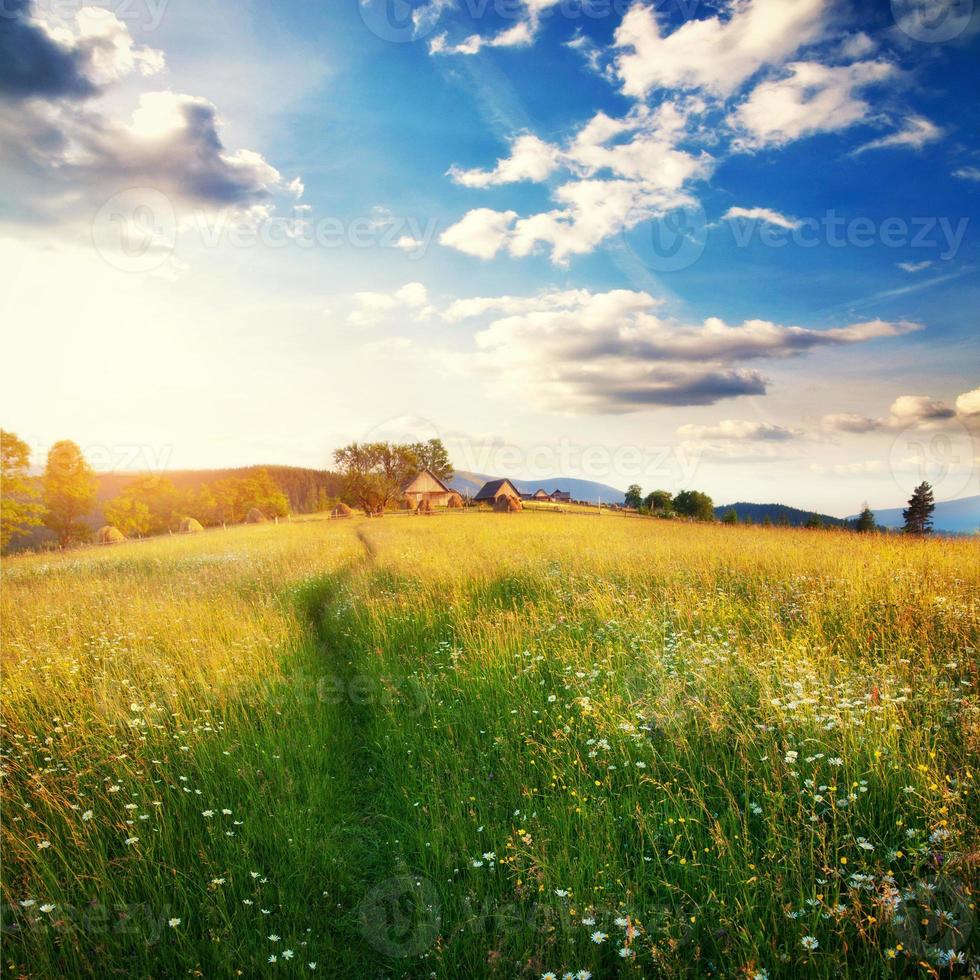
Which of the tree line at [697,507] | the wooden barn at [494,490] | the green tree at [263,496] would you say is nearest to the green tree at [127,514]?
the green tree at [263,496]

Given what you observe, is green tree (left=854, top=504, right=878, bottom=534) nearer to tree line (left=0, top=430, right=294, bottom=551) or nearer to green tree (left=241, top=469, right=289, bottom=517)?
tree line (left=0, top=430, right=294, bottom=551)

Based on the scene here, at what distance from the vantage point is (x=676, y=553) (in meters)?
13.6

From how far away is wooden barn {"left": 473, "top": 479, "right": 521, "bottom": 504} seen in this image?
311 ft

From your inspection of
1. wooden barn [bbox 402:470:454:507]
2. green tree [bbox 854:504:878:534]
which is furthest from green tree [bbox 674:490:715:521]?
wooden barn [bbox 402:470:454:507]

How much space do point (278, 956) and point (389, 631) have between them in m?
6.23

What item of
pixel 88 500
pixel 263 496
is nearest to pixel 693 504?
pixel 263 496

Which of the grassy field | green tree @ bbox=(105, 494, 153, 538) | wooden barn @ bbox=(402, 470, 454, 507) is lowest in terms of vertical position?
green tree @ bbox=(105, 494, 153, 538)

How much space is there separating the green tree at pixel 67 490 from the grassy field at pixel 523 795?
204ft

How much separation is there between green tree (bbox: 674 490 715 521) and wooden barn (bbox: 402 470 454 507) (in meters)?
42.6

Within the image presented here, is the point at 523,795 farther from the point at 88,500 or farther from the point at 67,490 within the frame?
the point at 88,500

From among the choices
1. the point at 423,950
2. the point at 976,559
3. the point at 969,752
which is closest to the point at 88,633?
the point at 423,950

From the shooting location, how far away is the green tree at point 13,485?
136 feet

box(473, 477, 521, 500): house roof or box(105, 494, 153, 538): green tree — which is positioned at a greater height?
box(473, 477, 521, 500): house roof

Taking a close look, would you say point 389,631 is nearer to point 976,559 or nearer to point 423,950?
point 423,950
